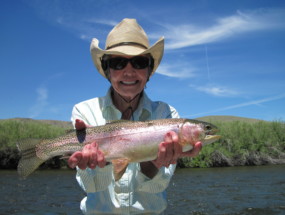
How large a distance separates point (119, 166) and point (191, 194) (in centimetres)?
1133

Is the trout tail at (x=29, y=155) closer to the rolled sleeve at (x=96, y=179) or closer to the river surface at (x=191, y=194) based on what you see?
the rolled sleeve at (x=96, y=179)

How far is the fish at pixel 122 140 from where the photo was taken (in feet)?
10.2

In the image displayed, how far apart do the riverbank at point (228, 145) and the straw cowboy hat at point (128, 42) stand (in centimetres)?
1934

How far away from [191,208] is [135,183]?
347 inches

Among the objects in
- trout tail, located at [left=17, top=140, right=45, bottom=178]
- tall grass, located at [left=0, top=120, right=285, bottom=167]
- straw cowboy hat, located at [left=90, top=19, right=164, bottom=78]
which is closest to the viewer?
trout tail, located at [left=17, top=140, right=45, bottom=178]

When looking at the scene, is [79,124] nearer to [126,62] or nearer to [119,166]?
[119,166]

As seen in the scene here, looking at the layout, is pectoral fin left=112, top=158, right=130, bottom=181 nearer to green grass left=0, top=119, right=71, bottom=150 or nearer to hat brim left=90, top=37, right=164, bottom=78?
hat brim left=90, top=37, right=164, bottom=78

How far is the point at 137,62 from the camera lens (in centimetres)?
351

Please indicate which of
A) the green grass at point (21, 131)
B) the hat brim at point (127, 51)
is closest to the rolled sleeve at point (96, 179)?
the hat brim at point (127, 51)

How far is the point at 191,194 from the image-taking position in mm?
13508

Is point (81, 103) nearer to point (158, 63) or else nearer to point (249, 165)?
point (158, 63)

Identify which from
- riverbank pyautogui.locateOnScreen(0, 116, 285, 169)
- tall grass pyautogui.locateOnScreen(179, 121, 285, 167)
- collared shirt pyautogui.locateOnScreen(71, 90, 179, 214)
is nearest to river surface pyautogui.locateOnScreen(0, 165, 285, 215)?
riverbank pyautogui.locateOnScreen(0, 116, 285, 169)

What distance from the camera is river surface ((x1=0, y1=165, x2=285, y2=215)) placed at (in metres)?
11.1

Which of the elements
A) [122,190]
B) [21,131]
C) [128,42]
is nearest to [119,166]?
[122,190]
